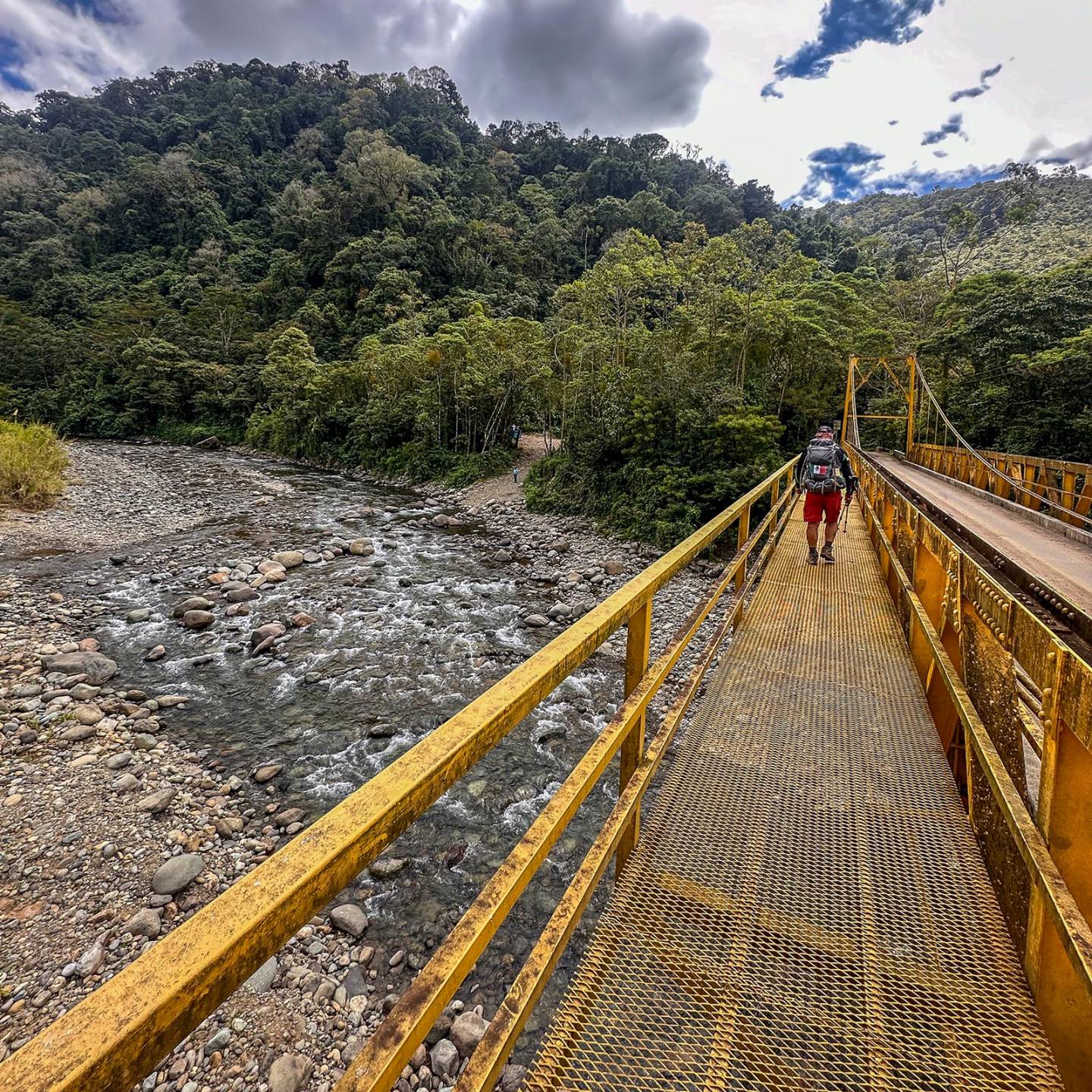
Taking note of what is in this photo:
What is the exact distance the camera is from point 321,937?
378 cm

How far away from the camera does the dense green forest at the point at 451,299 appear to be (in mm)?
14797

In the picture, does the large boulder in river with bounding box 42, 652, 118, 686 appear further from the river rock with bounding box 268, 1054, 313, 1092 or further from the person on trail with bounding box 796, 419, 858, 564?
the person on trail with bounding box 796, 419, 858, 564

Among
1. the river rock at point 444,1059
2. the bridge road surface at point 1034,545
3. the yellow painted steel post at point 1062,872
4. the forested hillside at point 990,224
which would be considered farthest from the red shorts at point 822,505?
the forested hillside at point 990,224

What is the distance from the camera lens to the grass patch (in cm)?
1397

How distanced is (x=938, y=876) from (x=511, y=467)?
22.3 meters

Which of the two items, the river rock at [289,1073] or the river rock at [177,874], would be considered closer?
the river rock at [289,1073]

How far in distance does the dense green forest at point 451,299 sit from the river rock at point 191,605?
386 inches

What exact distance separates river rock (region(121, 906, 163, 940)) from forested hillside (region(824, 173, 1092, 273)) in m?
34.3

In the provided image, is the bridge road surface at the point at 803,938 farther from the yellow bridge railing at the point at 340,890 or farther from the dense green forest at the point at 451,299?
the dense green forest at the point at 451,299

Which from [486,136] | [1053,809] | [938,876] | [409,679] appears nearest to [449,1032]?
[938,876]

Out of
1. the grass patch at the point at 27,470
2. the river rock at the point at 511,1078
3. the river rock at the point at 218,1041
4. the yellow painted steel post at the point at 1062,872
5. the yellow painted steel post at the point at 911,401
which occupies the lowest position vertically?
the river rock at the point at 511,1078

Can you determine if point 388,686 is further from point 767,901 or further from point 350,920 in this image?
point 767,901

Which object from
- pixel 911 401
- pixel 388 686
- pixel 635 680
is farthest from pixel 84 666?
pixel 911 401

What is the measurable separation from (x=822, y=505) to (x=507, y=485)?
16423 millimetres
